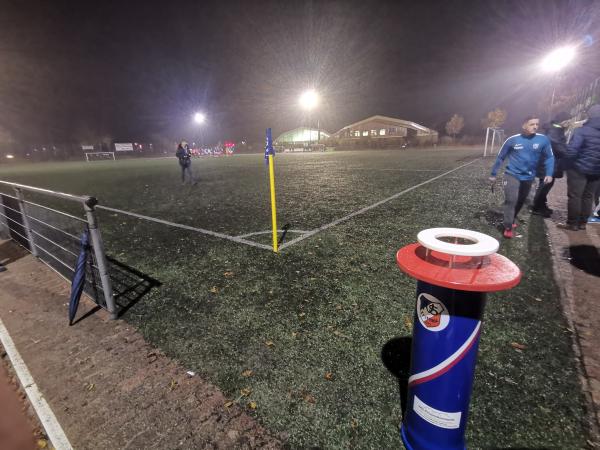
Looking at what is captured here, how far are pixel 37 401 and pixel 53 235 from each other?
16.0ft

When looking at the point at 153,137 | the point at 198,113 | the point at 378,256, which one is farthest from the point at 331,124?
the point at 378,256

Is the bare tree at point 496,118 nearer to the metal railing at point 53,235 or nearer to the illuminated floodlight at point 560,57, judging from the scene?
the illuminated floodlight at point 560,57

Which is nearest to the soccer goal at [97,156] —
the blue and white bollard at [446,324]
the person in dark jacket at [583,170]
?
the person in dark jacket at [583,170]

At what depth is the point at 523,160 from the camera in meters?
5.08

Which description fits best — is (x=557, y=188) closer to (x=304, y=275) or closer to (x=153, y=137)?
(x=304, y=275)

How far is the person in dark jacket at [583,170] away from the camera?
17.7 ft

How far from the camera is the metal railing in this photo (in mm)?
3059

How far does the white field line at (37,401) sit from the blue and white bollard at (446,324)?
221 cm

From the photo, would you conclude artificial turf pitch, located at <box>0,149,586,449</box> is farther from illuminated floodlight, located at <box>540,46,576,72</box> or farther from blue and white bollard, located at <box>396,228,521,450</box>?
illuminated floodlight, located at <box>540,46,576,72</box>

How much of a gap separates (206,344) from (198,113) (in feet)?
256

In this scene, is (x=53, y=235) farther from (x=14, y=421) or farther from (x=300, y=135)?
(x=300, y=135)

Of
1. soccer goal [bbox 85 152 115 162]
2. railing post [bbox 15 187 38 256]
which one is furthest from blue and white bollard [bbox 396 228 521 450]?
soccer goal [bbox 85 152 115 162]

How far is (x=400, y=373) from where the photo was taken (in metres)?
2.41

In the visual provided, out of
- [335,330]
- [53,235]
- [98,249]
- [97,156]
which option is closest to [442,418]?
[335,330]
